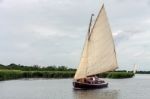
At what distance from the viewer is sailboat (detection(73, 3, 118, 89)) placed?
57.2 meters

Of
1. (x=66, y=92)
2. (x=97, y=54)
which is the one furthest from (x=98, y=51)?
(x=66, y=92)

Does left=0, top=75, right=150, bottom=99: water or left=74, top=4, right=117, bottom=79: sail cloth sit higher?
left=74, top=4, right=117, bottom=79: sail cloth

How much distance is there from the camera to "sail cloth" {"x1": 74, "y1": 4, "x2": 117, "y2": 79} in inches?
2259

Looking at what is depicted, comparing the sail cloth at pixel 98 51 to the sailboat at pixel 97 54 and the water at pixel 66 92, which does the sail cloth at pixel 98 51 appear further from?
the water at pixel 66 92

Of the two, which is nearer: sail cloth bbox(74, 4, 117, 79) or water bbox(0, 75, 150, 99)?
water bbox(0, 75, 150, 99)

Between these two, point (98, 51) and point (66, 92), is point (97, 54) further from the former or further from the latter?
point (66, 92)

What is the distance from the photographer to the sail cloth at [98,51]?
5737 cm

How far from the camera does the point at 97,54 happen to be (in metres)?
58.2

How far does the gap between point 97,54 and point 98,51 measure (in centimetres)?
38

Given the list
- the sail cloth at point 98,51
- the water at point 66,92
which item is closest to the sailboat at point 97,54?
the sail cloth at point 98,51

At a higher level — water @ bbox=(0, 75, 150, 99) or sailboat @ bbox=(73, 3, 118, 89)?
sailboat @ bbox=(73, 3, 118, 89)

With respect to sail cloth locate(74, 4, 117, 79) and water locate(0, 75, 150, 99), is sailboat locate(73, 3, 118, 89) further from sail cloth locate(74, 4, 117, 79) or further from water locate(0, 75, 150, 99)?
water locate(0, 75, 150, 99)

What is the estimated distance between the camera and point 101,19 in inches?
2281

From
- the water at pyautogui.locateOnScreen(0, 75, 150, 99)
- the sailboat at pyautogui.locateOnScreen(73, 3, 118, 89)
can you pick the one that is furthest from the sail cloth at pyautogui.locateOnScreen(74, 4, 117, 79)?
the water at pyautogui.locateOnScreen(0, 75, 150, 99)
